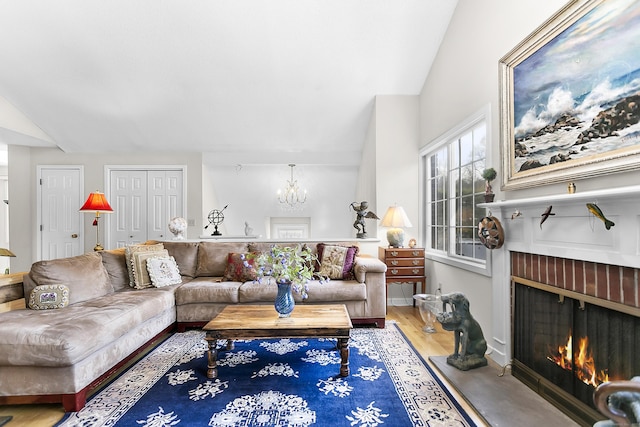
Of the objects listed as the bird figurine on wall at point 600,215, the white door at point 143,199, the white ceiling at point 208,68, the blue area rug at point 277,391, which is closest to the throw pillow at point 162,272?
the blue area rug at point 277,391

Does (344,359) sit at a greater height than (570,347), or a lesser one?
lesser

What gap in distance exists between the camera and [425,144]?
4129 mm

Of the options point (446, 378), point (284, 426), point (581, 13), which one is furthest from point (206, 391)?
point (581, 13)

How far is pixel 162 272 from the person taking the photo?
11.0 feet

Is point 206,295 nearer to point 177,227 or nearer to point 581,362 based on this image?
point 177,227

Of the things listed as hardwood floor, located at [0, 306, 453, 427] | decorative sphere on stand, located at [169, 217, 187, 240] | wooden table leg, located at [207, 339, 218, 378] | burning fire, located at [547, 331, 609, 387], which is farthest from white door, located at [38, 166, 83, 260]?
burning fire, located at [547, 331, 609, 387]

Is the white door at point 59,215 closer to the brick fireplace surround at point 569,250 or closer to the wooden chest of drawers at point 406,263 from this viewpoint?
the wooden chest of drawers at point 406,263

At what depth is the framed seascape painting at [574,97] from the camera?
152cm

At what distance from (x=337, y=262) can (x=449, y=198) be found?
4.86 feet

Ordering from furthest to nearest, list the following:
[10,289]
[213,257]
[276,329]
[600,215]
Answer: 1. [213,257]
2. [10,289]
3. [276,329]
4. [600,215]

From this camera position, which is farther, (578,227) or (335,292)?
(335,292)

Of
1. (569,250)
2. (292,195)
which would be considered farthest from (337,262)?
(292,195)

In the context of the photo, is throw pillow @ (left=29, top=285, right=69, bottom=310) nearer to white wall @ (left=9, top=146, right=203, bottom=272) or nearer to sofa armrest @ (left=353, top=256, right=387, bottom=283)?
sofa armrest @ (left=353, top=256, right=387, bottom=283)

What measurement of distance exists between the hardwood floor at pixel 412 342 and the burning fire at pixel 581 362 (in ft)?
3.00
